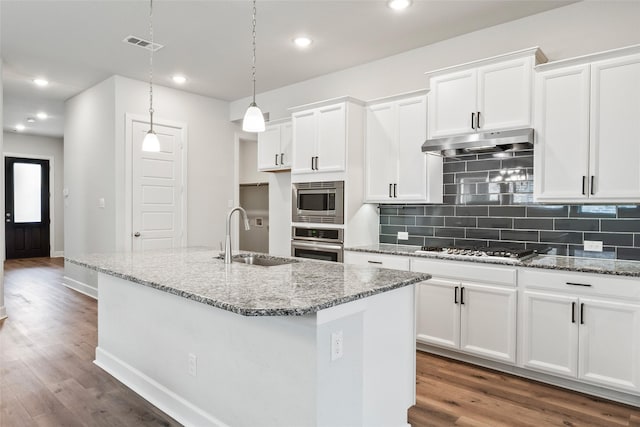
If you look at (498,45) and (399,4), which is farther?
(498,45)

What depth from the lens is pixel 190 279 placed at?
2.03m

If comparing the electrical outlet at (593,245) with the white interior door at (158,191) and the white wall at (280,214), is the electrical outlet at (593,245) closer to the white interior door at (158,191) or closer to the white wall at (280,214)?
the white wall at (280,214)

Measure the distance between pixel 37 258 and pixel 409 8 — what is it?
9.39 m

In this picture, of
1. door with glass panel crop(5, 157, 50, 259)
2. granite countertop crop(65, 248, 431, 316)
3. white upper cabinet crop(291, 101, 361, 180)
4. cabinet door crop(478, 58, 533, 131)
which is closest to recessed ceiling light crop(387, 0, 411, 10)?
cabinet door crop(478, 58, 533, 131)

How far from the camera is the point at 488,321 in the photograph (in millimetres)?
2979

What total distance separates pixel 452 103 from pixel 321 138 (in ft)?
4.40

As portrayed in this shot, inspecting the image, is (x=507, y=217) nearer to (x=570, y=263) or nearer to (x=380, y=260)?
(x=570, y=263)

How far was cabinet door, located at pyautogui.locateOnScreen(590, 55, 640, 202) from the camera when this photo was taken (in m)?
2.58

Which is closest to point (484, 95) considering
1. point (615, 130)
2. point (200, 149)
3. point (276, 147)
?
point (615, 130)

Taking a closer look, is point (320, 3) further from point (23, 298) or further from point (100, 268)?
point (23, 298)

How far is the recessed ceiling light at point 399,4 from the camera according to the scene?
9.78 ft

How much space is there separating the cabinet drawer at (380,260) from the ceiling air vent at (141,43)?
2702 millimetres

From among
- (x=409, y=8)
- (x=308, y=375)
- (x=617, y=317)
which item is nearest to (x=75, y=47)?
(x=409, y=8)

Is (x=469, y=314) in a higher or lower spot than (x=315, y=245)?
lower
